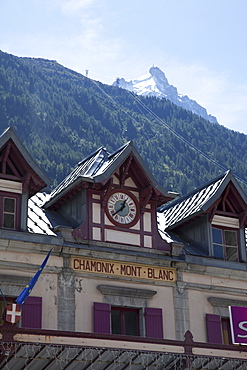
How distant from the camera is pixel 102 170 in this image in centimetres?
2953

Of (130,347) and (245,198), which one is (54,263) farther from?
(245,198)

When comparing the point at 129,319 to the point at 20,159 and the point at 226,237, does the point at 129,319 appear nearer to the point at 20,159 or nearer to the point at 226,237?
the point at 226,237

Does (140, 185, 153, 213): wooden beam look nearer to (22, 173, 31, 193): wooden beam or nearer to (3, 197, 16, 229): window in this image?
(22, 173, 31, 193): wooden beam

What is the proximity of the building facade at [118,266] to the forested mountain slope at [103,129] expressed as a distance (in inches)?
2719

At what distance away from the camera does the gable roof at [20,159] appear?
89.3 ft

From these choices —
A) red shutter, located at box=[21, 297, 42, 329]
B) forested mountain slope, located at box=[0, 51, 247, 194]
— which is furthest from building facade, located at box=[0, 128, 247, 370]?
forested mountain slope, located at box=[0, 51, 247, 194]

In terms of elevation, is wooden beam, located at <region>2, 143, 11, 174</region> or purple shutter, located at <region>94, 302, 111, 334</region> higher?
wooden beam, located at <region>2, 143, 11, 174</region>

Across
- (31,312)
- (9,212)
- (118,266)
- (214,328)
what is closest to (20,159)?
(9,212)

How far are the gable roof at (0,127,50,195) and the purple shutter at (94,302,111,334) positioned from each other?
17.9ft

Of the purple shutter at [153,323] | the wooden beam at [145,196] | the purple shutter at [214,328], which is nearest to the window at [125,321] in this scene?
the purple shutter at [153,323]

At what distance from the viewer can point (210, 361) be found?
26.7 m

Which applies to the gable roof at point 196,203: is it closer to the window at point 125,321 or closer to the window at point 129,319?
the window at point 129,319

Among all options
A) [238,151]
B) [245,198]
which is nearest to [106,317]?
[245,198]

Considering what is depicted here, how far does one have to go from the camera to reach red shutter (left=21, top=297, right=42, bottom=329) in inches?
1008
